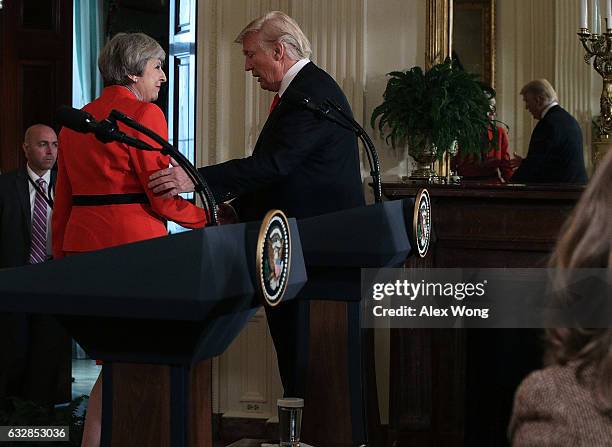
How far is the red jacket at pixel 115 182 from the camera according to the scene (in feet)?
9.95

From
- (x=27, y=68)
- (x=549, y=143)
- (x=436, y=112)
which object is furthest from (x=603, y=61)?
(x=27, y=68)

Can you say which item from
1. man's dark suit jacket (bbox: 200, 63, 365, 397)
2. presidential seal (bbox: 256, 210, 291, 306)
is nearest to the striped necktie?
man's dark suit jacket (bbox: 200, 63, 365, 397)

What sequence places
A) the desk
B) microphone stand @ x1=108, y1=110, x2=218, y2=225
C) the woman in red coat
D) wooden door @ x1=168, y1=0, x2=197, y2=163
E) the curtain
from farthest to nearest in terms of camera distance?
the curtain, wooden door @ x1=168, y1=0, x2=197, y2=163, the desk, the woman in red coat, microphone stand @ x1=108, y1=110, x2=218, y2=225

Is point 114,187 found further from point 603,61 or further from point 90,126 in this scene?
point 603,61

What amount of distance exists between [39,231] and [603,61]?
9.74ft

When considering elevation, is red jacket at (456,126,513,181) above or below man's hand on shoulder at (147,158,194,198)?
above

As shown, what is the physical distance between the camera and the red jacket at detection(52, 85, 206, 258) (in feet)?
9.95

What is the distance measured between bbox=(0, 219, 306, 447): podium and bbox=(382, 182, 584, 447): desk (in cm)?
236

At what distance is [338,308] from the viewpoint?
9.19 feet

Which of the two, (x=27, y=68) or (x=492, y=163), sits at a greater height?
(x=27, y=68)

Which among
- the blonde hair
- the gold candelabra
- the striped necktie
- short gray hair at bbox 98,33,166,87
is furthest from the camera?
the striped necktie

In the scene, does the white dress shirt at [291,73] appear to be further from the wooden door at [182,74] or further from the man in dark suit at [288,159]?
the wooden door at [182,74]

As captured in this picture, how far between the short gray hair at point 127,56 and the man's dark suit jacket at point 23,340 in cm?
240

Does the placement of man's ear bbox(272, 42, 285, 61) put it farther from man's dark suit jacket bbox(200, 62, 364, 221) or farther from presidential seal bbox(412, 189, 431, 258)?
presidential seal bbox(412, 189, 431, 258)
